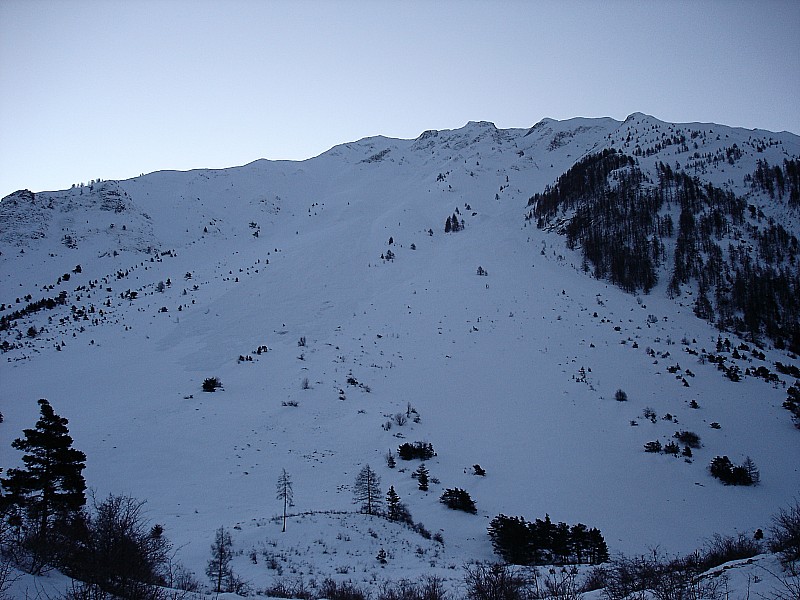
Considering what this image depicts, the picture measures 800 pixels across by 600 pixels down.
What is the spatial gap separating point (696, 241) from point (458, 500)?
148 ft

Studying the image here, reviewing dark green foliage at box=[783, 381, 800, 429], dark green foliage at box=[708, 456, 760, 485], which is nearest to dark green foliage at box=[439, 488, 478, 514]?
dark green foliage at box=[708, 456, 760, 485]

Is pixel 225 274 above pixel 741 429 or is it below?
above

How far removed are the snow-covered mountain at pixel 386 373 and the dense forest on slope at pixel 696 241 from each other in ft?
3.17

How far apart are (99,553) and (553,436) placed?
21.8 meters

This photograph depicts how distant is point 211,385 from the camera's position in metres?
28.6

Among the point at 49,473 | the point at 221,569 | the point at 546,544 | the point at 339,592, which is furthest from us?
the point at 546,544

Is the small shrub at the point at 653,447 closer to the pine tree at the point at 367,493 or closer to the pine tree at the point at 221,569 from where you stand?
the pine tree at the point at 367,493

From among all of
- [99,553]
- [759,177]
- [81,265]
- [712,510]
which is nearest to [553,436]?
[712,510]

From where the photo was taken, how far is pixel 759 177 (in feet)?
186

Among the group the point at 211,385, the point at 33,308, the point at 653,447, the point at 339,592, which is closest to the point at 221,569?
the point at 339,592

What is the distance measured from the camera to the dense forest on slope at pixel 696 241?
40719mm

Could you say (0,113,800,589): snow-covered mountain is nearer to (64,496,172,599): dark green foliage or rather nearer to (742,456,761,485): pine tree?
(742,456,761,485): pine tree

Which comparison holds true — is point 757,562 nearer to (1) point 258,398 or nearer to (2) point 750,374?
(1) point 258,398

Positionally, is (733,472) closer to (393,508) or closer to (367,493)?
(393,508)
